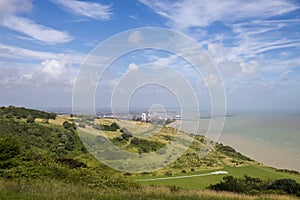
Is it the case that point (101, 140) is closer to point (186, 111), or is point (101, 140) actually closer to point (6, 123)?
point (186, 111)

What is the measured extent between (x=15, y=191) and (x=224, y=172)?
101ft

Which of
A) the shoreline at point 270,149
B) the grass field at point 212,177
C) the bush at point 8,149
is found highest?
the bush at point 8,149

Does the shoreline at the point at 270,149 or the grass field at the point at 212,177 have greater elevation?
the shoreline at the point at 270,149

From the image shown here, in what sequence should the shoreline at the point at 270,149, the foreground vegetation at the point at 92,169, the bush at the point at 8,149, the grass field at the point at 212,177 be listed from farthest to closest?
the shoreline at the point at 270,149, the grass field at the point at 212,177, the bush at the point at 8,149, the foreground vegetation at the point at 92,169

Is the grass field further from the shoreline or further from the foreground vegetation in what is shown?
the shoreline

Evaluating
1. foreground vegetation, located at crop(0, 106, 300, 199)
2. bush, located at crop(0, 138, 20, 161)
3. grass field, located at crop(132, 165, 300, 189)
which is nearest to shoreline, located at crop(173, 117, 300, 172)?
foreground vegetation, located at crop(0, 106, 300, 199)

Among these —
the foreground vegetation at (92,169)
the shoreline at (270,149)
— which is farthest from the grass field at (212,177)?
the shoreline at (270,149)

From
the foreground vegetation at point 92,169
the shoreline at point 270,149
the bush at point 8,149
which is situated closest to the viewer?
the foreground vegetation at point 92,169

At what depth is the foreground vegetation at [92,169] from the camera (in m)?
7.59

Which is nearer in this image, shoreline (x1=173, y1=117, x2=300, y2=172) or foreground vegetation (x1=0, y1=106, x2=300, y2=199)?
foreground vegetation (x1=0, y1=106, x2=300, y2=199)

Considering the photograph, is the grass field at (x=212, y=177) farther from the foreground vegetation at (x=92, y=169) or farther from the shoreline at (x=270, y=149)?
the shoreline at (x=270, y=149)

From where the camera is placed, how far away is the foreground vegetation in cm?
759

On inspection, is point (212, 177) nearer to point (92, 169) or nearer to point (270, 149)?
point (92, 169)

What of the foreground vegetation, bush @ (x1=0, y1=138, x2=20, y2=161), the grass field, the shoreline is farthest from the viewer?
the shoreline
